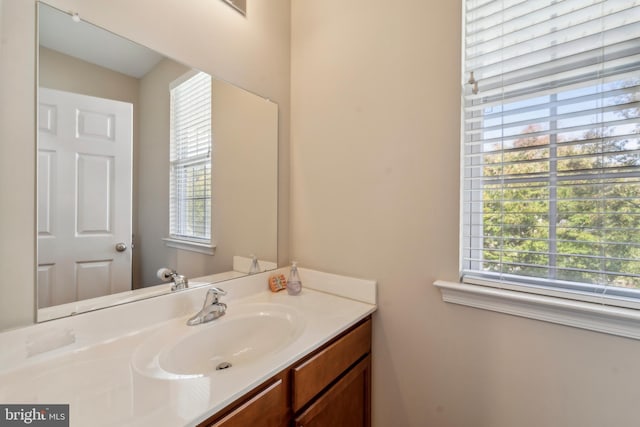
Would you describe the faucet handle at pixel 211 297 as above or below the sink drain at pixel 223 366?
above

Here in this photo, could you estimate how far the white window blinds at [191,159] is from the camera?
1.12 metres

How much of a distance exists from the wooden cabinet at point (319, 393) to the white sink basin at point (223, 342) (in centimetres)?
11

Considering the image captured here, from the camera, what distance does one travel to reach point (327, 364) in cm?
96

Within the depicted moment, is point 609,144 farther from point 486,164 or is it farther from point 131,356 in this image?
point 131,356

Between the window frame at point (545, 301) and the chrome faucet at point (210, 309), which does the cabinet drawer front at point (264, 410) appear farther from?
the window frame at point (545, 301)

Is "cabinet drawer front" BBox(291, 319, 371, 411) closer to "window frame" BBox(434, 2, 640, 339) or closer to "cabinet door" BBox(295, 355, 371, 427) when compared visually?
"cabinet door" BBox(295, 355, 371, 427)

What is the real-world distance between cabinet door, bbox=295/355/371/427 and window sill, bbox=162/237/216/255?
0.76 metres

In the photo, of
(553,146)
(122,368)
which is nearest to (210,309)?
(122,368)

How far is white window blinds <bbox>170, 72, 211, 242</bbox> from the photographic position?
1.12m

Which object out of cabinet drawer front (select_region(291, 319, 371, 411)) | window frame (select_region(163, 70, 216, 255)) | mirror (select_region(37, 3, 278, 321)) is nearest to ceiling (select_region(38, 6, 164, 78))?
mirror (select_region(37, 3, 278, 321))

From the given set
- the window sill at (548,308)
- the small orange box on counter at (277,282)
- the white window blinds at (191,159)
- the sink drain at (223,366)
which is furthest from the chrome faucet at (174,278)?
the window sill at (548,308)

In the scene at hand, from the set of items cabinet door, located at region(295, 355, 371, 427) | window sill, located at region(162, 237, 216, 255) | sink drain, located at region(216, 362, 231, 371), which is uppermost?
window sill, located at region(162, 237, 216, 255)

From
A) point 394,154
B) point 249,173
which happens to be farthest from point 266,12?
point 394,154

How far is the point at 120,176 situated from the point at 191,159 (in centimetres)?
29
